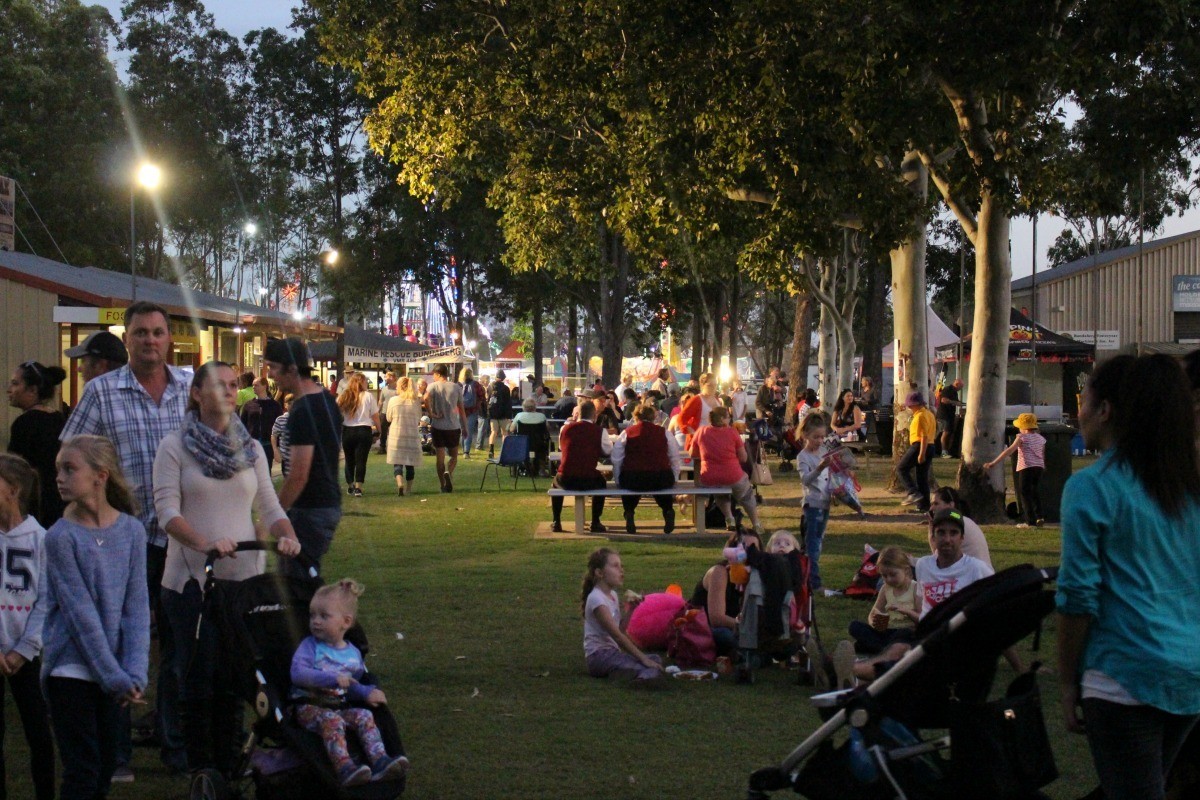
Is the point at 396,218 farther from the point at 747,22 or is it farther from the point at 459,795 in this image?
the point at 459,795

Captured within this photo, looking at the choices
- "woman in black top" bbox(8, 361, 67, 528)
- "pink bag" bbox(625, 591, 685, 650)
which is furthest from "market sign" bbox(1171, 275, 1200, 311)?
"woman in black top" bbox(8, 361, 67, 528)

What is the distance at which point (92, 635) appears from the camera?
5363 mm

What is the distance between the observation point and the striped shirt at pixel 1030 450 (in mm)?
17828

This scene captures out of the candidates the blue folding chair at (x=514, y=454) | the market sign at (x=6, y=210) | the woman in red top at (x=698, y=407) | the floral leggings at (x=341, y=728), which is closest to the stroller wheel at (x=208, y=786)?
Result: the floral leggings at (x=341, y=728)

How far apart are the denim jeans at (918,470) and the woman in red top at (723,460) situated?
4349 mm

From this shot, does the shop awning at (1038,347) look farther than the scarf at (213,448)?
Yes

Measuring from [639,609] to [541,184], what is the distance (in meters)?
16.4

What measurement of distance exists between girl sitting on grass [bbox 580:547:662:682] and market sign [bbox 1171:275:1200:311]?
5702 centimetres

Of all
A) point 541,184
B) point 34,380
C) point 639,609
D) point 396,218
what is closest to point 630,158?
point 541,184

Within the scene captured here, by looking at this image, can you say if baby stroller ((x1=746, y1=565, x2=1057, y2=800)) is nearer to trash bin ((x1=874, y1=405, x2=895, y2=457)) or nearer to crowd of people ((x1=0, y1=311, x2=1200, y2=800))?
crowd of people ((x1=0, y1=311, x2=1200, y2=800))

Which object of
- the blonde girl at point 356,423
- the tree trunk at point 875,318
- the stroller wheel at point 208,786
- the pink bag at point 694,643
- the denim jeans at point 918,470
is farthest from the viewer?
the tree trunk at point 875,318

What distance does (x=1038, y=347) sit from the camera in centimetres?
3838

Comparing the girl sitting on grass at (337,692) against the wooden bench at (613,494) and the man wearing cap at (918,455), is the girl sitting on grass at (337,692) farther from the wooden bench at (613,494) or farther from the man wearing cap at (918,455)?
the man wearing cap at (918,455)

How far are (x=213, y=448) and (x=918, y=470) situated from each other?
15563mm
